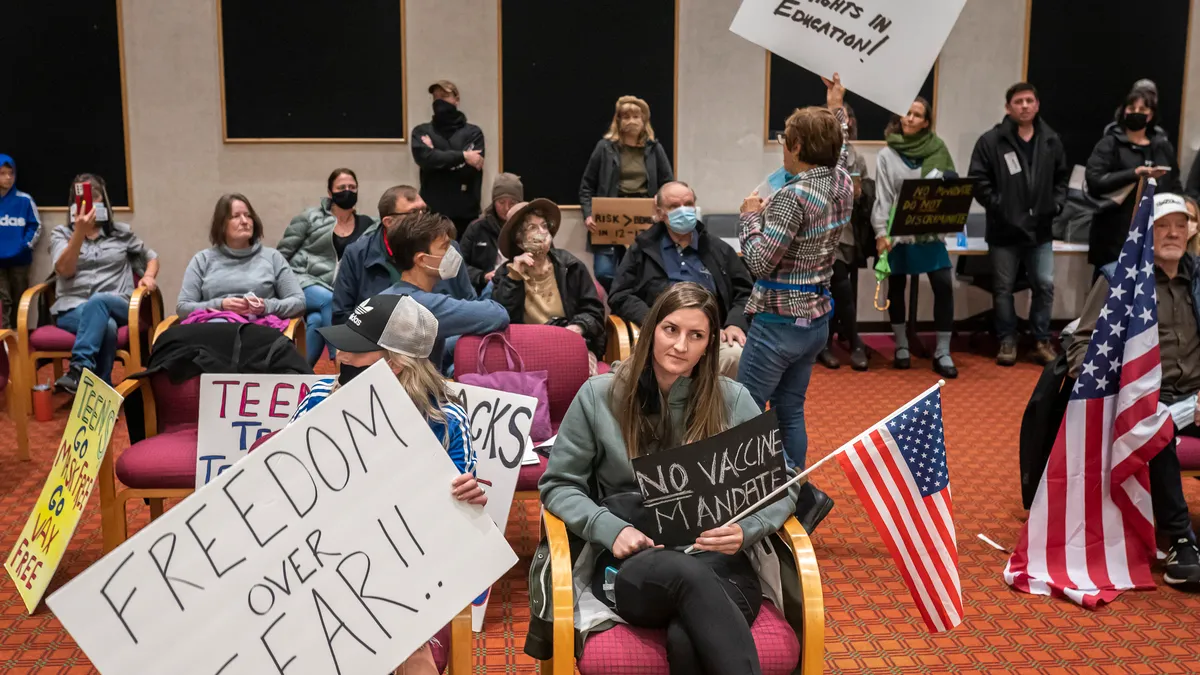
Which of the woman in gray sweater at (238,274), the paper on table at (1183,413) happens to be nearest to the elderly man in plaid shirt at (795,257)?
the paper on table at (1183,413)

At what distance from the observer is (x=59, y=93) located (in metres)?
7.75

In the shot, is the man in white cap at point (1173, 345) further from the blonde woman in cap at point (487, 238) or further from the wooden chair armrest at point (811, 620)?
the blonde woman in cap at point (487, 238)

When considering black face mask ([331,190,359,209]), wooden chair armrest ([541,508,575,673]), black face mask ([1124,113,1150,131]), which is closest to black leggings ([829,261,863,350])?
black face mask ([1124,113,1150,131])

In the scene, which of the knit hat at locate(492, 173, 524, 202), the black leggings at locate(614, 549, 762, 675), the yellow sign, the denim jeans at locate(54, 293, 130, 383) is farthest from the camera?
the knit hat at locate(492, 173, 524, 202)

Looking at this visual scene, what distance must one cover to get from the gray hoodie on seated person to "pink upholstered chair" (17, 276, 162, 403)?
555 millimetres

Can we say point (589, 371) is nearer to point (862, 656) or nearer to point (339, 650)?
point (862, 656)

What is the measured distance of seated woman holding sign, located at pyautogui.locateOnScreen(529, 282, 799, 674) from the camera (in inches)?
99.1

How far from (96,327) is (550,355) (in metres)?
3.06

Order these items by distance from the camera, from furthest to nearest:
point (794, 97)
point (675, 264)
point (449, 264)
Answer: point (794, 97), point (675, 264), point (449, 264)

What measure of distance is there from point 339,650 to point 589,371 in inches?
87.4

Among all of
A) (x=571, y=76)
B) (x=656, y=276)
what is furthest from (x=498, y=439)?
(x=571, y=76)

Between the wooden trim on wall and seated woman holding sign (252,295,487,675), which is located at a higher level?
the wooden trim on wall

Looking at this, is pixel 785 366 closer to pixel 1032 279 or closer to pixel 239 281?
pixel 239 281

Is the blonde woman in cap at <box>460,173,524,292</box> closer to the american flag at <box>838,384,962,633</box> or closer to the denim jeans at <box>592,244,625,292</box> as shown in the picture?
the denim jeans at <box>592,244,625,292</box>
